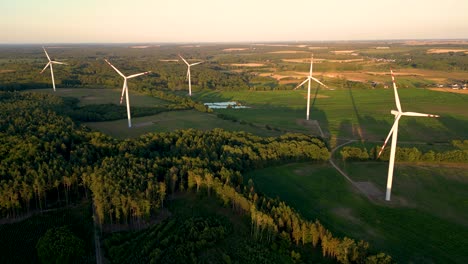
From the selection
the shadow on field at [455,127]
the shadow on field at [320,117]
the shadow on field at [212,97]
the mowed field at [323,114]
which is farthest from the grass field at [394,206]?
the shadow on field at [212,97]

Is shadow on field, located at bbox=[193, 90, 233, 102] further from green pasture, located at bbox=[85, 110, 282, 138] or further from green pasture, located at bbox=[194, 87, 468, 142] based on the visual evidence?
green pasture, located at bbox=[85, 110, 282, 138]

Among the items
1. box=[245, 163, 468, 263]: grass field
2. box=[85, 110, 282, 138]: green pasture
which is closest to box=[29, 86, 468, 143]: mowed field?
box=[85, 110, 282, 138]: green pasture

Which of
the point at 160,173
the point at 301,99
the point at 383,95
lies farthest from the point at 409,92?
the point at 160,173

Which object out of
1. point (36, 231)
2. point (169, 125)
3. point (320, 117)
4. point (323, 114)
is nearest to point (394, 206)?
point (36, 231)

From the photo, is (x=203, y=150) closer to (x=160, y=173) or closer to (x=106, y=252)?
(x=160, y=173)

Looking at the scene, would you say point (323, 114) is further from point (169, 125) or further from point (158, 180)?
point (158, 180)

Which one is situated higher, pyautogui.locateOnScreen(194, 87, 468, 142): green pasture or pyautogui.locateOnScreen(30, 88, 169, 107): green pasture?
pyautogui.locateOnScreen(30, 88, 169, 107): green pasture

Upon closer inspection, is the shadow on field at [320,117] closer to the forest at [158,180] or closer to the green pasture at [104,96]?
the forest at [158,180]
